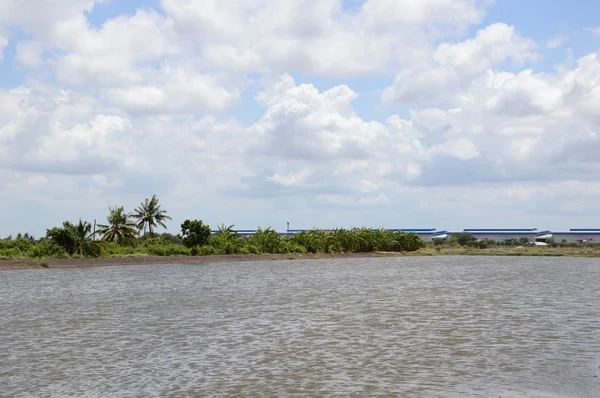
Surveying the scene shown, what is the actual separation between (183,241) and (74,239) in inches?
834

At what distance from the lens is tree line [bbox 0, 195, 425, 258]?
6700 centimetres

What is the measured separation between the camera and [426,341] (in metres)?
19.3

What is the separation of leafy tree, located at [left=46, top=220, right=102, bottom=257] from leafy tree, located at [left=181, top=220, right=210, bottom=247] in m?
16.7

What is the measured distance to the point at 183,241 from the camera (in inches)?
3415

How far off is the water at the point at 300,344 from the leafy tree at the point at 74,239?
29438mm

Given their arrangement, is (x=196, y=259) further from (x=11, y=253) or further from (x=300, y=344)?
(x=300, y=344)

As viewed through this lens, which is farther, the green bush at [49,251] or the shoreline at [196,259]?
the green bush at [49,251]

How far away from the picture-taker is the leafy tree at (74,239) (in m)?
66.1

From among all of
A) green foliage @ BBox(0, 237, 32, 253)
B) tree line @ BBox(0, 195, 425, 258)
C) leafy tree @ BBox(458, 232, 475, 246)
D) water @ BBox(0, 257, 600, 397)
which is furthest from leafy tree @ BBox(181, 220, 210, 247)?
leafy tree @ BBox(458, 232, 475, 246)

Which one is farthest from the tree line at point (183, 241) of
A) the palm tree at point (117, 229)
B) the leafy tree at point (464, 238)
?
the leafy tree at point (464, 238)

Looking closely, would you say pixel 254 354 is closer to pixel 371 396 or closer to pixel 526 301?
pixel 371 396

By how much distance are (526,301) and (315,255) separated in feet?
228

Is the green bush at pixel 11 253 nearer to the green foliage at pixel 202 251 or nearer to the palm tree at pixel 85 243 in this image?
the palm tree at pixel 85 243

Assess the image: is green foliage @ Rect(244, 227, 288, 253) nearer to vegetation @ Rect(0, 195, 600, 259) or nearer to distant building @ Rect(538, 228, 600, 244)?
vegetation @ Rect(0, 195, 600, 259)
